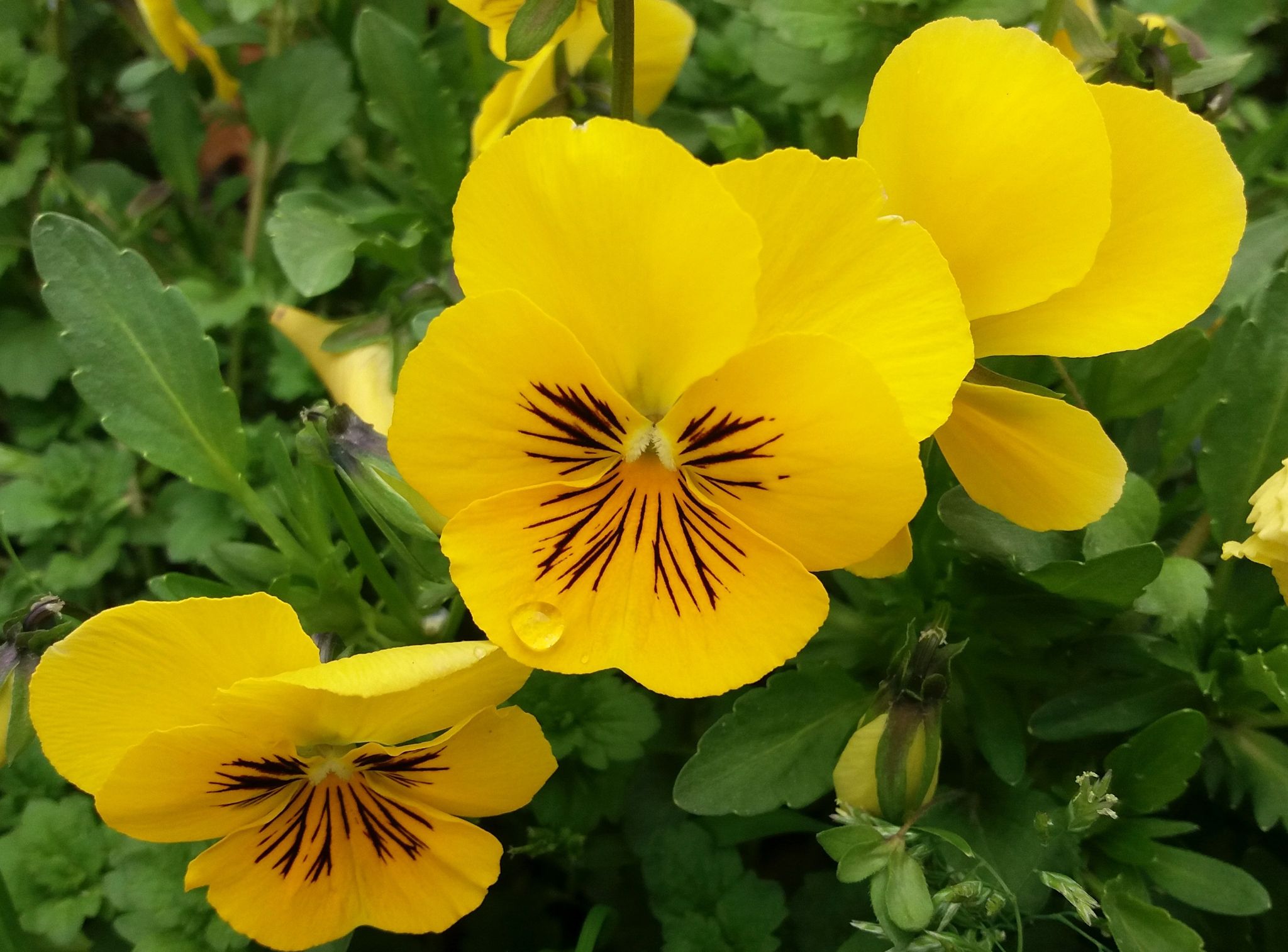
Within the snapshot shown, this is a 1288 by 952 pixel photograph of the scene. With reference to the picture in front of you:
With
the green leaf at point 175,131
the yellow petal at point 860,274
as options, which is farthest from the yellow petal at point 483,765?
the green leaf at point 175,131

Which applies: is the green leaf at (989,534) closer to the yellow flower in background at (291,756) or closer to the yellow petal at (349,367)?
the yellow flower in background at (291,756)

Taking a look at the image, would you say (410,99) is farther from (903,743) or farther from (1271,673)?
(1271,673)

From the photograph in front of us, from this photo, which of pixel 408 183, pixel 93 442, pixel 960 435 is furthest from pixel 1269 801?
pixel 93 442

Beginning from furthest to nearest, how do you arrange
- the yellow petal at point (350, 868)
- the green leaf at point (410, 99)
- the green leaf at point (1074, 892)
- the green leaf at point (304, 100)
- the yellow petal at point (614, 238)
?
the green leaf at point (304, 100) → the green leaf at point (410, 99) → the yellow petal at point (350, 868) → the green leaf at point (1074, 892) → the yellow petal at point (614, 238)

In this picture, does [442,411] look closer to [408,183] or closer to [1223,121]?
[408,183]

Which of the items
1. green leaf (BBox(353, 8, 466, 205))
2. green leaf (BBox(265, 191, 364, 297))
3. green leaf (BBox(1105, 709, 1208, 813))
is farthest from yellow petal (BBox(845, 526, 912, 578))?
green leaf (BBox(353, 8, 466, 205))

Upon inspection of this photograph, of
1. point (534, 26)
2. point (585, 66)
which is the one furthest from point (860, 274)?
point (585, 66)

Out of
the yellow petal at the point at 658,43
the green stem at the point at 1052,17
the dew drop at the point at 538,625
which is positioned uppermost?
the green stem at the point at 1052,17
